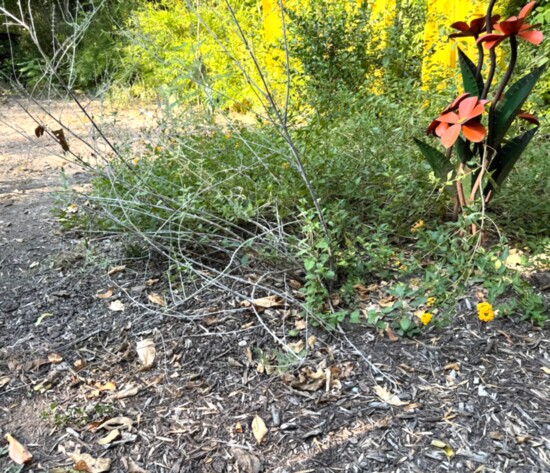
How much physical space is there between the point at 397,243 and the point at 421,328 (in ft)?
2.09

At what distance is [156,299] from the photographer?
2270mm

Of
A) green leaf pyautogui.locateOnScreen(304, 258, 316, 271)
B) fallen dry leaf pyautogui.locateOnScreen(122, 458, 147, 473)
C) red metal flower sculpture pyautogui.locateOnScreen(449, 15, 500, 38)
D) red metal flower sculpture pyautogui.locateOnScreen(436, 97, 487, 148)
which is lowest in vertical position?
fallen dry leaf pyautogui.locateOnScreen(122, 458, 147, 473)

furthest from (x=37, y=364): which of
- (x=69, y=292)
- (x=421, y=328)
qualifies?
(x=421, y=328)

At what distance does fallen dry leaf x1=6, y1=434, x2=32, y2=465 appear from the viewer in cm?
152

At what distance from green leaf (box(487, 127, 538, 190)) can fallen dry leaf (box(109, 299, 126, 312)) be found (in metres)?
1.81

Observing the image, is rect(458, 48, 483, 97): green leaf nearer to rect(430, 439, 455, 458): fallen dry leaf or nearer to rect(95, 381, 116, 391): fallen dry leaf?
rect(430, 439, 455, 458): fallen dry leaf

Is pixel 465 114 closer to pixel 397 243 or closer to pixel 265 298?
pixel 397 243

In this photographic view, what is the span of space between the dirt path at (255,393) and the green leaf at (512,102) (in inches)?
32.8

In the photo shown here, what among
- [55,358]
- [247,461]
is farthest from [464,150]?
[55,358]

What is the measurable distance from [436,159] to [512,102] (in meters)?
0.38

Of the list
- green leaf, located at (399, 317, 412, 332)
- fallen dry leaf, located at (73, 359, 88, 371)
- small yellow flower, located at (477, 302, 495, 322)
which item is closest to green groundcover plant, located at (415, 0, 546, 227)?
small yellow flower, located at (477, 302, 495, 322)

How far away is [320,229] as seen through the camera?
80.9 inches

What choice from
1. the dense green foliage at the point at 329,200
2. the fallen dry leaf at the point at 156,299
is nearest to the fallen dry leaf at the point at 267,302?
the dense green foliage at the point at 329,200

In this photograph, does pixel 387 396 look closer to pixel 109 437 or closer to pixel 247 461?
pixel 247 461
